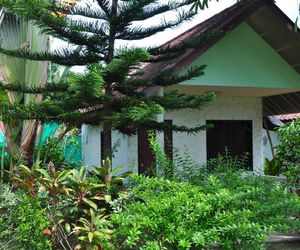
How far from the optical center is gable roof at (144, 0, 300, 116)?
27.0 feet

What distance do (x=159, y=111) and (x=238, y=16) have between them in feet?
11.9

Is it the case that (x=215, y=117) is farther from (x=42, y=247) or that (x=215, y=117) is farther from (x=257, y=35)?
(x=42, y=247)

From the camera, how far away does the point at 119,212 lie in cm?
495

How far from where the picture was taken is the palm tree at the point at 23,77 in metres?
7.77

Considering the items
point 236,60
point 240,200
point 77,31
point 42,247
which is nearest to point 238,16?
point 236,60

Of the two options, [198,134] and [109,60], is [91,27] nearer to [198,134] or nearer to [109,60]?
[109,60]

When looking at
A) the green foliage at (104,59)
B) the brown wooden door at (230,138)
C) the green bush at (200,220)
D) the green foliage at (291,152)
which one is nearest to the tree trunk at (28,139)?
the green foliage at (104,59)

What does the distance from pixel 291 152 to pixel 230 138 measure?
6242mm

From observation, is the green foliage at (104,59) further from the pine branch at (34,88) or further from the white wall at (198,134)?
the white wall at (198,134)

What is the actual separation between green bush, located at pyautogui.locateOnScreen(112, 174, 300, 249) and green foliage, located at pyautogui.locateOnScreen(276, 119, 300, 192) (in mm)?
976

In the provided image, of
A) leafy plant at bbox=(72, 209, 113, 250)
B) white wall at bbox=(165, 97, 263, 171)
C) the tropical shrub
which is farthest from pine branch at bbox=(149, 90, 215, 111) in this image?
white wall at bbox=(165, 97, 263, 171)

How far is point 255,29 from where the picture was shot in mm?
10039

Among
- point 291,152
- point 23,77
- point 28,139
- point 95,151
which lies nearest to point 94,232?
point 291,152

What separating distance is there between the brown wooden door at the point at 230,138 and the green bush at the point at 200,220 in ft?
22.9
